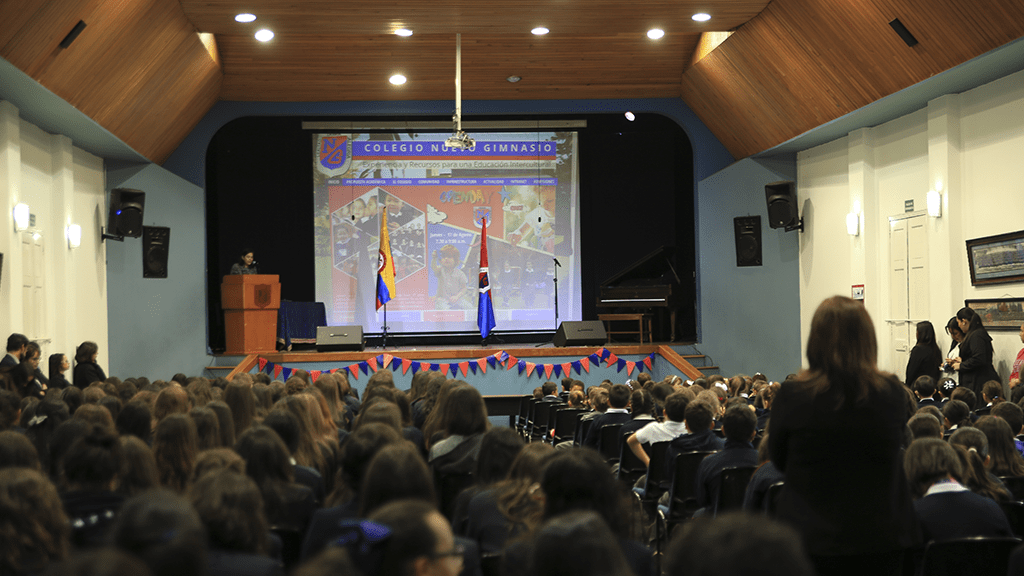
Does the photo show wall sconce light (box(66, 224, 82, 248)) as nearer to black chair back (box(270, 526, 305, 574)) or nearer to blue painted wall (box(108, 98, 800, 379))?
blue painted wall (box(108, 98, 800, 379))

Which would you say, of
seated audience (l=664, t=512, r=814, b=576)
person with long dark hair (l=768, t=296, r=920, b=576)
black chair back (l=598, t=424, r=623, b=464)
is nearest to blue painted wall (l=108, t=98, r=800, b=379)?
black chair back (l=598, t=424, r=623, b=464)

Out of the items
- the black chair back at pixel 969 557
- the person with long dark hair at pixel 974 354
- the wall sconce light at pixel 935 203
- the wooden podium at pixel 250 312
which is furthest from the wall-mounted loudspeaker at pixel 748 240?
the black chair back at pixel 969 557

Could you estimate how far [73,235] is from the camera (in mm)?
10281

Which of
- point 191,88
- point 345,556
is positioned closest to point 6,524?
point 345,556

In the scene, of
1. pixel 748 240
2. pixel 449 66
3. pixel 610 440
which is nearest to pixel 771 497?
pixel 610 440

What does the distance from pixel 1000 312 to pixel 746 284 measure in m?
4.74

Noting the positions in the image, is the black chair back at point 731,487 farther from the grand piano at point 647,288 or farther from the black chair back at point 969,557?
the grand piano at point 647,288

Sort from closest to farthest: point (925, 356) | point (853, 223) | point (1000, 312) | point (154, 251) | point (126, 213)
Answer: point (1000, 312), point (925, 356), point (853, 223), point (126, 213), point (154, 251)

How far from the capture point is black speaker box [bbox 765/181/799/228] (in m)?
11.8

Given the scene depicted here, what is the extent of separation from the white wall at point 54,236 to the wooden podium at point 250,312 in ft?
5.12

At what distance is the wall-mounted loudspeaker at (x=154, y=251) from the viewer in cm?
1194

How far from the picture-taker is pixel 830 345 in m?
2.31

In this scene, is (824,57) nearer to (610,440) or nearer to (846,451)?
(610,440)

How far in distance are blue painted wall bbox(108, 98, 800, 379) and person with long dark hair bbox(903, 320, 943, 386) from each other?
3.43m
